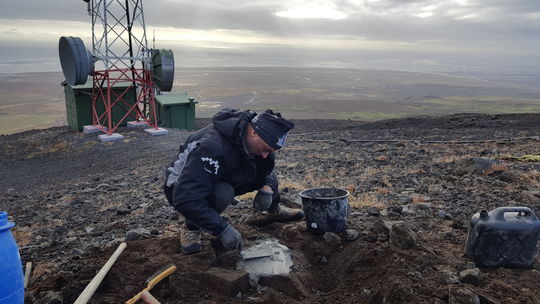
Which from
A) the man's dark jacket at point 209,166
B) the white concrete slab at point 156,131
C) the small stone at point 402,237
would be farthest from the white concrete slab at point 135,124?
the small stone at point 402,237

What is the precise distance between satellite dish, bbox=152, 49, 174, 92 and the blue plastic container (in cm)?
1484

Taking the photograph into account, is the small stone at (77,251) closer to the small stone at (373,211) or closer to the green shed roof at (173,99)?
the small stone at (373,211)

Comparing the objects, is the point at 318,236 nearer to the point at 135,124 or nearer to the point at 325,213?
the point at 325,213

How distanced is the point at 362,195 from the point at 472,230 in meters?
3.11

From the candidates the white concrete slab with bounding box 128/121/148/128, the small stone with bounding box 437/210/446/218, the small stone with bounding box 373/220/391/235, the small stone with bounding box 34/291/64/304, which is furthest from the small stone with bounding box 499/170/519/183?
the white concrete slab with bounding box 128/121/148/128

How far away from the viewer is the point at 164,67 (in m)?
16.8

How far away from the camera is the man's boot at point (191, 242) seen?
4.06 m

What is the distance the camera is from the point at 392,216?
530 centimetres

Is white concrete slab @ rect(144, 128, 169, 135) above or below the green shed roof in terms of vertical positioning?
below

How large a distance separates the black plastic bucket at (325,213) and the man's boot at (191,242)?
1119 millimetres

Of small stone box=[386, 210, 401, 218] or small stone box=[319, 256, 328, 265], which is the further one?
small stone box=[386, 210, 401, 218]

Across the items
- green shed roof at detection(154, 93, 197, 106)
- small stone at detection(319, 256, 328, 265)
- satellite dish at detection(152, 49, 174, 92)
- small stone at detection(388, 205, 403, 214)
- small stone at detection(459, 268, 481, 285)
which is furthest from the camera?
green shed roof at detection(154, 93, 197, 106)

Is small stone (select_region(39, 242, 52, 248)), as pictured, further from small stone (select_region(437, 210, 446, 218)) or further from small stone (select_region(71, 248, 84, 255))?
small stone (select_region(437, 210, 446, 218))

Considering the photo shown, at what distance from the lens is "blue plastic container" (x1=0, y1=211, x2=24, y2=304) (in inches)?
103
